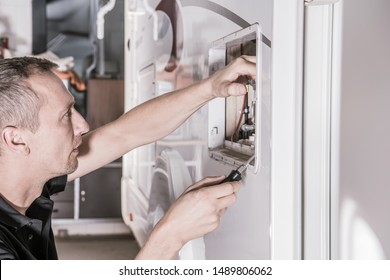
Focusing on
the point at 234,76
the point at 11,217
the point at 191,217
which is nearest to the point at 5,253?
the point at 11,217

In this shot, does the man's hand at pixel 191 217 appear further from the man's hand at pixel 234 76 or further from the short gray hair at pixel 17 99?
the short gray hair at pixel 17 99

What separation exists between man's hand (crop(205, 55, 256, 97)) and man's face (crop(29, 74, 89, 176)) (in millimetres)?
398

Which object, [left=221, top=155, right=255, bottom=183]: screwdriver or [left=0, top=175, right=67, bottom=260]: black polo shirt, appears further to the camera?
[left=0, top=175, right=67, bottom=260]: black polo shirt

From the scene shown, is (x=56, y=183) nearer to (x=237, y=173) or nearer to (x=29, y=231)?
(x=29, y=231)

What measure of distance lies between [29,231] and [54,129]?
0.29 meters

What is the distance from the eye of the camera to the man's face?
1.41 m

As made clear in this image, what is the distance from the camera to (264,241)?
1086 millimetres

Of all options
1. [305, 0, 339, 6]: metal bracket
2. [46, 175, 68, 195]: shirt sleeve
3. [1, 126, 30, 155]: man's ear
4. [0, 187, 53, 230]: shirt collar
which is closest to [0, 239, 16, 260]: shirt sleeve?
[0, 187, 53, 230]: shirt collar

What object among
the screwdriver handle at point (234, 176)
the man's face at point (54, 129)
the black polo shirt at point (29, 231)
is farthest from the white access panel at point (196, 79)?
the black polo shirt at point (29, 231)

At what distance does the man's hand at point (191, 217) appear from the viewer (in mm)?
1213

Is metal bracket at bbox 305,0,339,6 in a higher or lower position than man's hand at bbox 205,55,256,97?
higher

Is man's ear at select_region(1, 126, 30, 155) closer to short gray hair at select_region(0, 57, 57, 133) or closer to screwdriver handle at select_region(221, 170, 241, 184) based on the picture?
short gray hair at select_region(0, 57, 57, 133)

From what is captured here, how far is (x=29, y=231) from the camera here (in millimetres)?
1483

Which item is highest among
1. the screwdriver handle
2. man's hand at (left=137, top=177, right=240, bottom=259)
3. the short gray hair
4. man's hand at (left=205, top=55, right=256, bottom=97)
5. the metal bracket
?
the metal bracket
